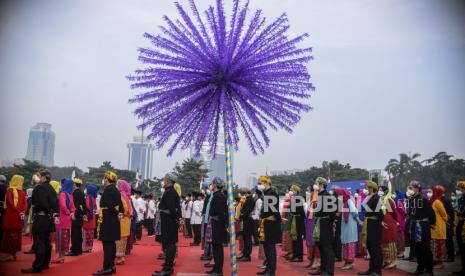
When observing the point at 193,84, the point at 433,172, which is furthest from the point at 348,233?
the point at 433,172

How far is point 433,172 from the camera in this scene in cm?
4797

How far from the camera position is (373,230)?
7734 mm

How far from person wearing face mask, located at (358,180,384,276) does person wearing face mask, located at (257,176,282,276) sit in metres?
1.94

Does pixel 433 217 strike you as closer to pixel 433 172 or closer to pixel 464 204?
pixel 464 204

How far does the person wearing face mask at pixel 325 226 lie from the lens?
7.38 m

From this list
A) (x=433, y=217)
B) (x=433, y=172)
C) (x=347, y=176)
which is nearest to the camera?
(x=433, y=217)

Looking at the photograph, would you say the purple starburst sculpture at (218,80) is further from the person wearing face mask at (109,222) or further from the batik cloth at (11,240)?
the batik cloth at (11,240)

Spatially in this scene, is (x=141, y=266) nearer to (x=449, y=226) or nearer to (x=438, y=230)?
(x=438, y=230)

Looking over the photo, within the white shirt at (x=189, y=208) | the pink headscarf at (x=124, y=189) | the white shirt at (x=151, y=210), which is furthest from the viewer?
the white shirt at (x=151, y=210)

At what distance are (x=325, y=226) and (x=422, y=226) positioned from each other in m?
1.97

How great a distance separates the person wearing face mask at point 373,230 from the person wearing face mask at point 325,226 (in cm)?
81

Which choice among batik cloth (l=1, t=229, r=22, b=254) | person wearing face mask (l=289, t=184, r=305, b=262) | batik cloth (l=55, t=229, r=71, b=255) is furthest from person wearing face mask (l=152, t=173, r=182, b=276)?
person wearing face mask (l=289, t=184, r=305, b=262)

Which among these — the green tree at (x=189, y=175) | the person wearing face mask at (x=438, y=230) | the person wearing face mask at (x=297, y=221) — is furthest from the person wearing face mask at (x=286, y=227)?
the green tree at (x=189, y=175)

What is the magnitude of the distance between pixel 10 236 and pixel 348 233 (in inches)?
298
